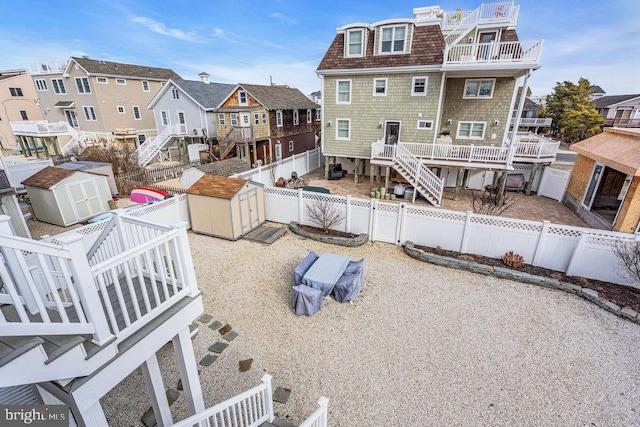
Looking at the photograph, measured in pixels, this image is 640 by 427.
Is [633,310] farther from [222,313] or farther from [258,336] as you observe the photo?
[222,313]

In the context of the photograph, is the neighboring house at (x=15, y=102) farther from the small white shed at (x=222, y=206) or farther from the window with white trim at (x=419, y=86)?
the window with white trim at (x=419, y=86)

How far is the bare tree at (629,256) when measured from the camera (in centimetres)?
764

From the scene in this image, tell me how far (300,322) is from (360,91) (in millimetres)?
14354

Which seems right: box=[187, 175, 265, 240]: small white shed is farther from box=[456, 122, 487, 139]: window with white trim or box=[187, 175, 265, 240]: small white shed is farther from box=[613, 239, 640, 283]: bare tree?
box=[456, 122, 487, 139]: window with white trim

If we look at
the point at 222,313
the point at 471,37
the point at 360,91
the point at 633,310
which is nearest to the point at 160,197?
the point at 222,313

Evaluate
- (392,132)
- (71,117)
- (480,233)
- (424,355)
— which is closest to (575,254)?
(480,233)

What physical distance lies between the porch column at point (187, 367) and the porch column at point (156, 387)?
0.91 ft

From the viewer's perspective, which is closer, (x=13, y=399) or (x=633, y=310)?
(x=13, y=399)

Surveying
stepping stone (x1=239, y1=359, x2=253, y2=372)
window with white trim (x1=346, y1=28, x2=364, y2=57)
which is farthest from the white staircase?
stepping stone (x1=239, y1=359, x2=253, y2=372)

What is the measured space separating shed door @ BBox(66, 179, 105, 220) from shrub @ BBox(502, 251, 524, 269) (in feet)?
55.4

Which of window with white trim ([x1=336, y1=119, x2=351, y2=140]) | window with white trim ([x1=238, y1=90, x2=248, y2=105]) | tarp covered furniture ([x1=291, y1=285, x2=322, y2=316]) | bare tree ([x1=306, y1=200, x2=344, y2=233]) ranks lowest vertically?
tarp covered furniture ([x1=291, y1=285, x2=322, y2=316])

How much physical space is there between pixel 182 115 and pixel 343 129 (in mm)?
16048

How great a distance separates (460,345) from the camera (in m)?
6.60

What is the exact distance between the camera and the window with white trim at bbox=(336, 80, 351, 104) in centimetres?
1720
